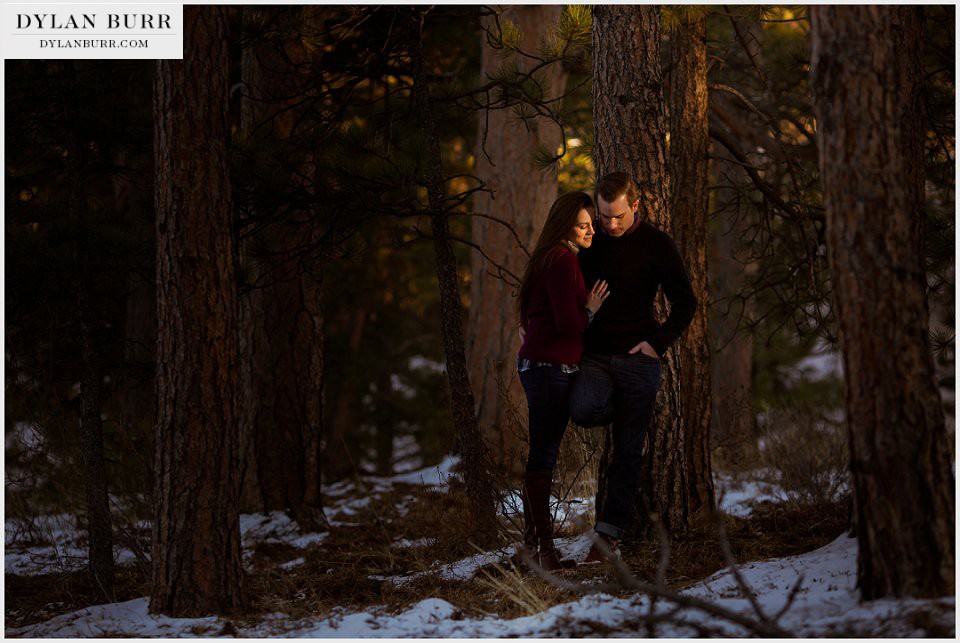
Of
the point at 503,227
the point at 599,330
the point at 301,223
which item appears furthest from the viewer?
the point at 503,227

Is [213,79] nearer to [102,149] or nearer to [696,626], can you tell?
[102,149]

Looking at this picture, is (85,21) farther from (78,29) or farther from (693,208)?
(693,208)

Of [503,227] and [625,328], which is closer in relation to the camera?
[625,328]

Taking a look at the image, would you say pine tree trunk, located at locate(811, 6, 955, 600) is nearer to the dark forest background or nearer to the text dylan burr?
the dark forest background

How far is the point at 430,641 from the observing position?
430cm

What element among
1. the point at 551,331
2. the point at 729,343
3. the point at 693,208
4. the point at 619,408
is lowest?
the point at 619,408

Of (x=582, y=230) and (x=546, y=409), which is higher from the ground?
(x=582, y=230)

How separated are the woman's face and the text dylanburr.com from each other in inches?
99.9

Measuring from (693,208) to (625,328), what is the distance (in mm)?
1976

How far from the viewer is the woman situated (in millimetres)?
5059

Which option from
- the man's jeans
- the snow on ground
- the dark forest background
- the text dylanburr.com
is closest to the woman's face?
the man's jeans

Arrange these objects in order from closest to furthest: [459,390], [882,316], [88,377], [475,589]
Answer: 1. [882,316]
2. [475,589]
3. [459,390]
4. [88,377]

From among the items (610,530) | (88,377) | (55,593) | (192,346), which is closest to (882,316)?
(610,530)

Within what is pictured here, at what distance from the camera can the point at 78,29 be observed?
A: 597 cm
